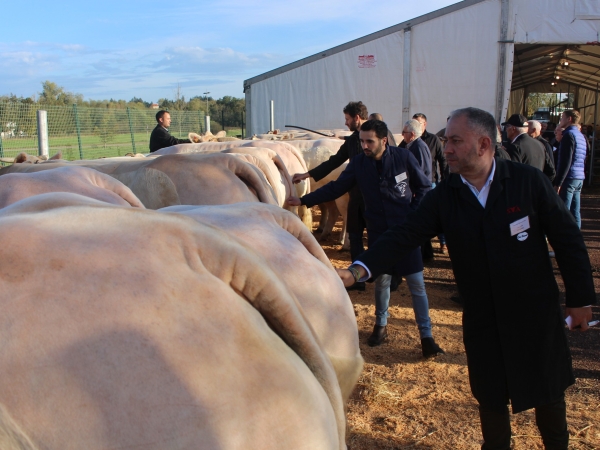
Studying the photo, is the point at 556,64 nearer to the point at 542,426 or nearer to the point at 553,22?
the point at 553,22

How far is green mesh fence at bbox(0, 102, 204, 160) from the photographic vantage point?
989cm

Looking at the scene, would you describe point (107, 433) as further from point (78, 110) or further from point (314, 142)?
point (78, 110)

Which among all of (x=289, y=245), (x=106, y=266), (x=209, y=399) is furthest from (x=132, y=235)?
(x=289, y=245)

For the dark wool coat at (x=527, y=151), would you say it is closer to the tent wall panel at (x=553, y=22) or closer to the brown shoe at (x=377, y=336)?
the brown shoe at (x=377, y=336)

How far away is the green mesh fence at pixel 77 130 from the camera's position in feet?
32.5

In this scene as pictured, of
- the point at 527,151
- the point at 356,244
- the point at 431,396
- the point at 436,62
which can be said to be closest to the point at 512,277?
the point at 431,396

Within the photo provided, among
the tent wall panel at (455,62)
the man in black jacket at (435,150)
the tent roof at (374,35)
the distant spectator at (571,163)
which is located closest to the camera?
the man in black jacket at (435,150)

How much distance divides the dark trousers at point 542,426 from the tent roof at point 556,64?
15531 mm

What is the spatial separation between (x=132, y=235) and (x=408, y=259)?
3596 mm

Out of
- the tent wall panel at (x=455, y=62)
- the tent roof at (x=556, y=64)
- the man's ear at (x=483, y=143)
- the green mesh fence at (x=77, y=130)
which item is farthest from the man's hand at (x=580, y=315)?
the tent roof at (x=556, y=64)

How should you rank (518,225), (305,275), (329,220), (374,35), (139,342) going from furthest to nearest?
1. (374,35)
2. (329,220)
3. (518,225)
4. (305,275)
5. (139,342)

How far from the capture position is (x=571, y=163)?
26.8 feet

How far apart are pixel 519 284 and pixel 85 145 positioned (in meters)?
11.2

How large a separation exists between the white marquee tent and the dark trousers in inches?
512
